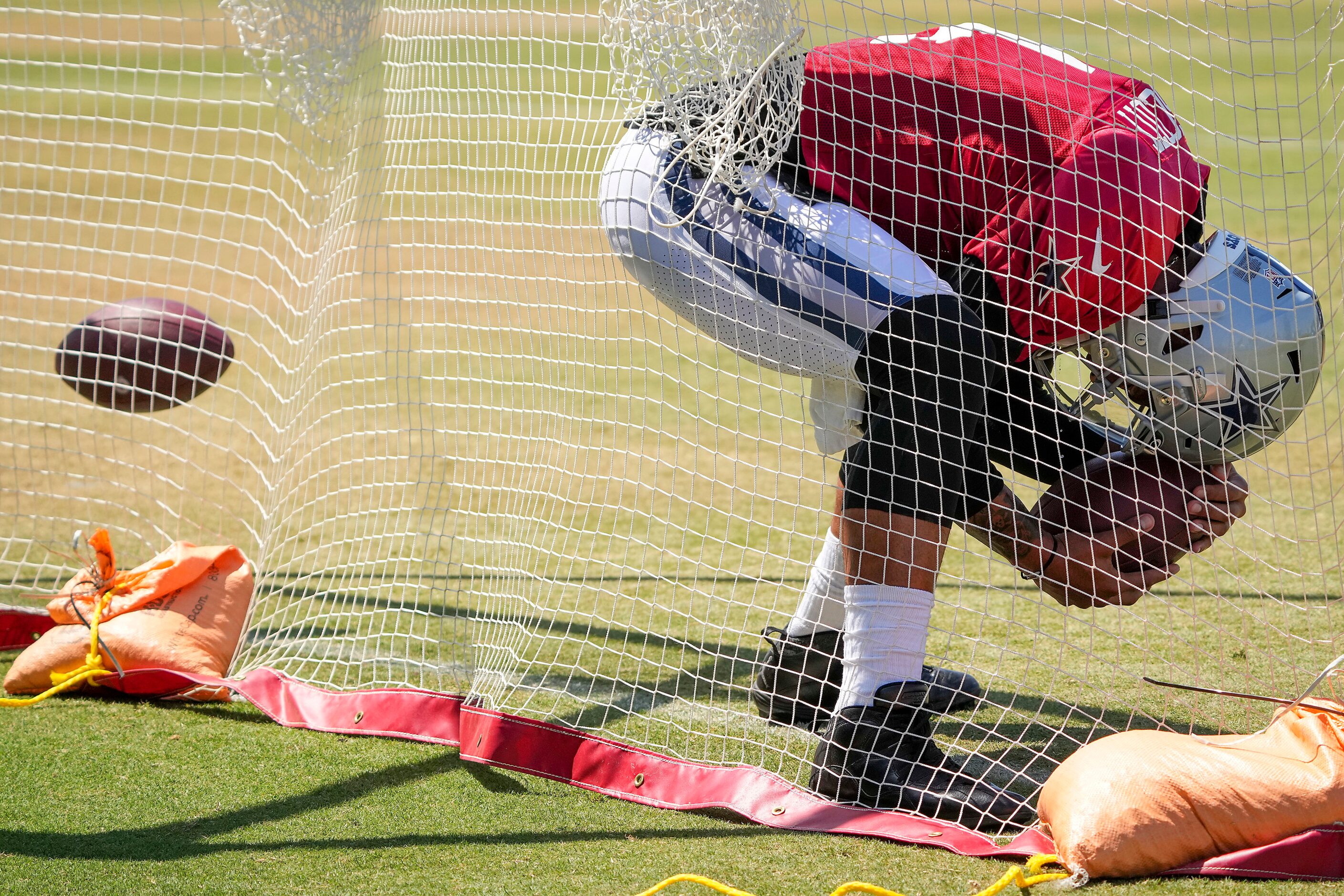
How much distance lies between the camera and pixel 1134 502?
2.52m

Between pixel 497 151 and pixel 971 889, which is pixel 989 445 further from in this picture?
pixel 497 151

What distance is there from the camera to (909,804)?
234cm

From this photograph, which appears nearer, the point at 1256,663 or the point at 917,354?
the point at 917,354

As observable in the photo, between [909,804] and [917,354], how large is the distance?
2.82ft

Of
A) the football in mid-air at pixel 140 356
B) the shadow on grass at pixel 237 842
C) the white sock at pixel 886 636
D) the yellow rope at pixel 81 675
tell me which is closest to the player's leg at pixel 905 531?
the white sock at pixel 886 636

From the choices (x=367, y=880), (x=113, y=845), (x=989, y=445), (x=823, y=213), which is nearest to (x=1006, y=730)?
(x=989, y=445)

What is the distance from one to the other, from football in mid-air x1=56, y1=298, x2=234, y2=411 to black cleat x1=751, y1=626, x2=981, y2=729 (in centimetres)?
176

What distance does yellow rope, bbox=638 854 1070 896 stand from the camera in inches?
76.2

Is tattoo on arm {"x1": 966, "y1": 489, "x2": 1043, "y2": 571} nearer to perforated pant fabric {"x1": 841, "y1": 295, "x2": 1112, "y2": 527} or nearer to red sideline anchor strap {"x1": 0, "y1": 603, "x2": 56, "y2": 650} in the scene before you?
perforated pant fabric {"x1": 841, "y1": 295, "x2": 1112, "y2": 527}

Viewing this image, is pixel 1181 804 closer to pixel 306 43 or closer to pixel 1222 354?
pixel 1222 354

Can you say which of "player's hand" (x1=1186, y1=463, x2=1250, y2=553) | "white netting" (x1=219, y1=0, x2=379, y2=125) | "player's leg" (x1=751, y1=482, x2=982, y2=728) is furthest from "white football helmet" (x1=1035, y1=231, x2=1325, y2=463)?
"white netting" (x1=219, y1=0, x2=379, y2=125)

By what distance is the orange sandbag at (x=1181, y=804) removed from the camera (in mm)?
1993

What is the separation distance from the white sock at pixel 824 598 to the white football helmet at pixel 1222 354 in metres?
0.71

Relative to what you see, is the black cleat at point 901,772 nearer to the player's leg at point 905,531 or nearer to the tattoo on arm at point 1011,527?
the player's leg at point 905,531
